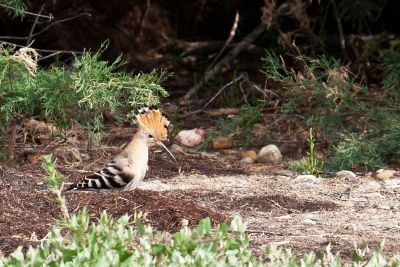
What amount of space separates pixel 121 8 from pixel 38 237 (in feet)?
23.0

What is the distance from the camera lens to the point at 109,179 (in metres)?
6.76

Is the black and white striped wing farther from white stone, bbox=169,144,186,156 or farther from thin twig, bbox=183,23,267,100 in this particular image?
thin twig, bbox=183,23,267,100

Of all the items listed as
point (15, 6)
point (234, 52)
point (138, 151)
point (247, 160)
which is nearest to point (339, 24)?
point (234, 52)

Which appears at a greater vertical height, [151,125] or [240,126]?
[151,125]

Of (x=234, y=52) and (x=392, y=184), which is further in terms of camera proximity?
(x=234, y=52)

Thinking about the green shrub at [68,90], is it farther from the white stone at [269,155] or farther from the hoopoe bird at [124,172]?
the white stone at [269,155]

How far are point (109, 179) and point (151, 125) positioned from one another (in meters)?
0.64

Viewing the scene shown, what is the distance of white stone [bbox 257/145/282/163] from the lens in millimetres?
8695

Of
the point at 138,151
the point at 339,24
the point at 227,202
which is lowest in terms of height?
the point at 227,202

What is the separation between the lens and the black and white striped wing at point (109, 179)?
22.0 ft

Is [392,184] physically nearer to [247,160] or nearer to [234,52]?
[247,160]

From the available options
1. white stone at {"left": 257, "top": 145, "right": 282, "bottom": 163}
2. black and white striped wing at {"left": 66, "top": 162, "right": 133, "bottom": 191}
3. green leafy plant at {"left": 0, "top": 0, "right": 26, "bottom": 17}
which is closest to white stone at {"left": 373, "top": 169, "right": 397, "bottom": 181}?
white stone at {"left": 257, "top": 145, "right": 282, "bottom": 163}

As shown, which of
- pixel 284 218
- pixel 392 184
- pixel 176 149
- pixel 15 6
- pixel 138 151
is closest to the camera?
pixel 284 218

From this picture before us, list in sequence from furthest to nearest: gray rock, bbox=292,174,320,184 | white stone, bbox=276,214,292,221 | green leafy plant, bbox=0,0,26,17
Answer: green leafy plant, bbox=0,0,26,17, gray rock, bbox=292,174,320,184, white stone, bbox=276,214,292,221
